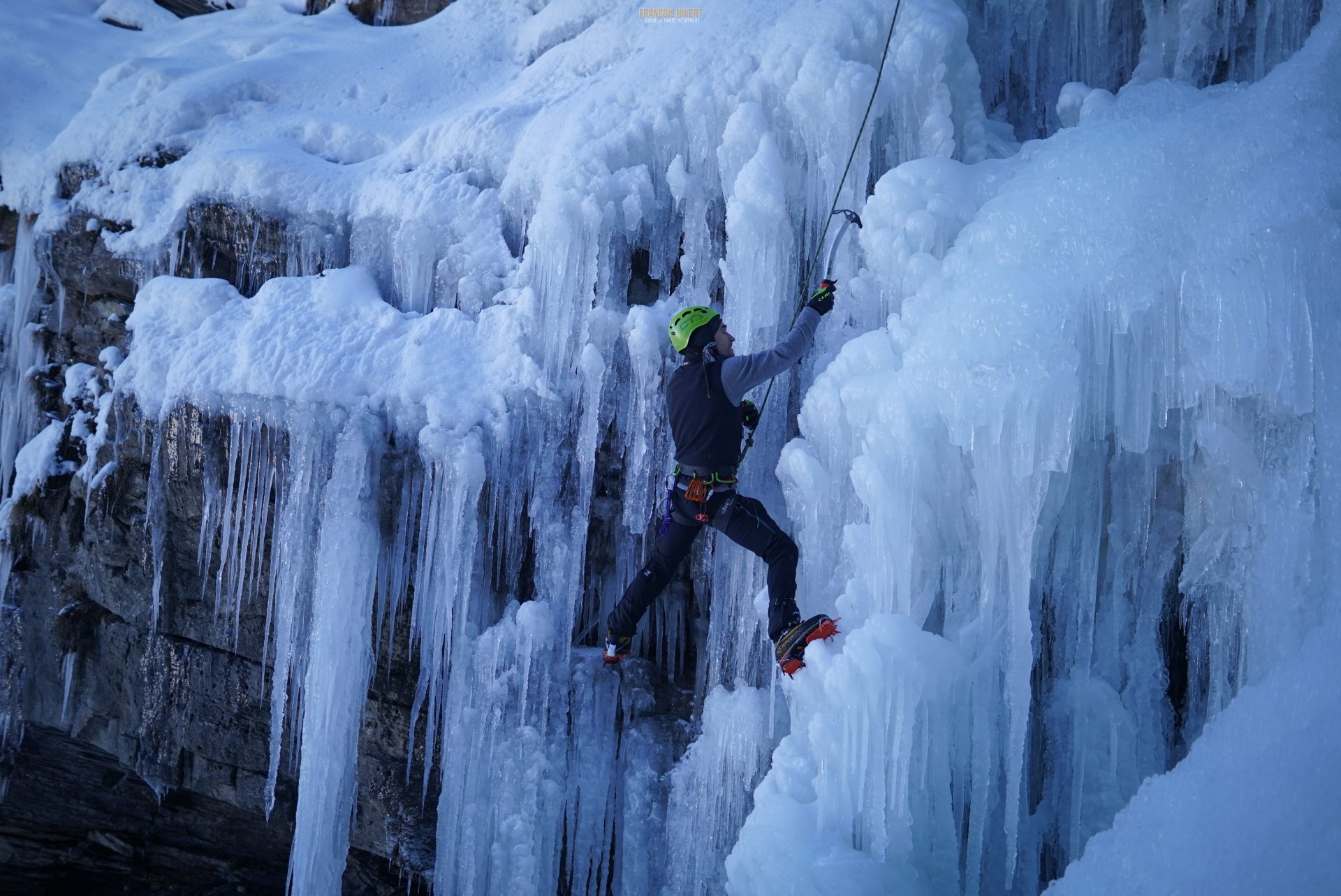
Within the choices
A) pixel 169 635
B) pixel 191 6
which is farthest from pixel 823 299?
pixel 191 6

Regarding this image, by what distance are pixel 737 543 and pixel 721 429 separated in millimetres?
663

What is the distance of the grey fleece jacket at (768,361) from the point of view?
15.2 feet

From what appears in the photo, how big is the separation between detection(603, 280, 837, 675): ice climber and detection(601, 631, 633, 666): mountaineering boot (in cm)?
80

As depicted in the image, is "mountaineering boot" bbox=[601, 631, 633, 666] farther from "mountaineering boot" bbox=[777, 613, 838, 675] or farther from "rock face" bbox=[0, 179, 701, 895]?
"mountaineering boot" bbox=[777, 613, 838, 675]

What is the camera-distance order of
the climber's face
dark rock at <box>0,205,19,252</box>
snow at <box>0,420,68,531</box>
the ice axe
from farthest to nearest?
dark rock at <box>0,205,19,252</box> < snow at <box>0,420,68,531</box> < the ice axe < the climber's face

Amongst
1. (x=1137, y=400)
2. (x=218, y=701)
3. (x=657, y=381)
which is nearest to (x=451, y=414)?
(x=657, y=381)

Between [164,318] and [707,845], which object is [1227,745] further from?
[164,318]

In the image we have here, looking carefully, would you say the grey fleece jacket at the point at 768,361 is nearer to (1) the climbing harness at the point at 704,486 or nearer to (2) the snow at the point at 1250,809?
(1) the climbing harness at the point at 704,486

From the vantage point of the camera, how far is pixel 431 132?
7324 millimetres

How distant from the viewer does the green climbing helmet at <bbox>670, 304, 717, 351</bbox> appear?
490cm

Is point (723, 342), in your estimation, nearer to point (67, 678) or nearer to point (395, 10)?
point (67, 678)

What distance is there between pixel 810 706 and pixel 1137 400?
1.88 meters

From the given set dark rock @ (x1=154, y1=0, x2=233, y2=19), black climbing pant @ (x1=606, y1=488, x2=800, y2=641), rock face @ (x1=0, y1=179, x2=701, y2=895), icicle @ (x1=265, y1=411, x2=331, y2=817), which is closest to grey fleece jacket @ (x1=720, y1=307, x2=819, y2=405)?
black climbing pant @ (x1=606, y1=488, x2=800, y2=641)

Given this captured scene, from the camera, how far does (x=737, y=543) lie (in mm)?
5121
